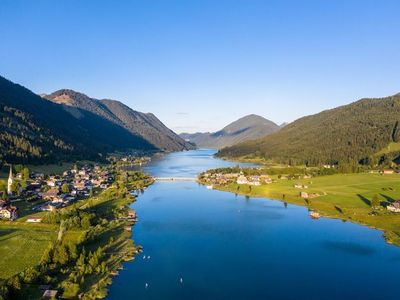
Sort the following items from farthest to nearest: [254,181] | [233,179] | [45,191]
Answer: [233,179], [254,181], [45,191]

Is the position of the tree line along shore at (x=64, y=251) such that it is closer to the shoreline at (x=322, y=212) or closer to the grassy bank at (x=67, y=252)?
Result: the grassy bank at (x=67, y=252)

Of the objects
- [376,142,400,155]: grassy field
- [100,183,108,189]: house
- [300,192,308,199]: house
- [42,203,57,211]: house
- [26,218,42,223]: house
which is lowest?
[26,218,42,223]: house

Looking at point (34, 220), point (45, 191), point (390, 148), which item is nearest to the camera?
point (34, 220)

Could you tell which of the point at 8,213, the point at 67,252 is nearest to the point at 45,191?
the point at 8,213

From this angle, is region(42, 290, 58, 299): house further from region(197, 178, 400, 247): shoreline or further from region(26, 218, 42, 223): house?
region(197, 178, 400, 247): shoreline

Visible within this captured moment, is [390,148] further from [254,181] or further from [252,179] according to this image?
[254,181]

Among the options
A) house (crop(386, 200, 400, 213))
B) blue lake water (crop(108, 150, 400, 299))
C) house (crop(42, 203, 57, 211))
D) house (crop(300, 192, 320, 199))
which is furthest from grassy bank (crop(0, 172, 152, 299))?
house (crop(386, 200, 400, 213))

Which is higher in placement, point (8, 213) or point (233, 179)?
point (233, 179)

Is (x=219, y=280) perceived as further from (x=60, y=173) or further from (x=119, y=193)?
(x=60, y=173)
